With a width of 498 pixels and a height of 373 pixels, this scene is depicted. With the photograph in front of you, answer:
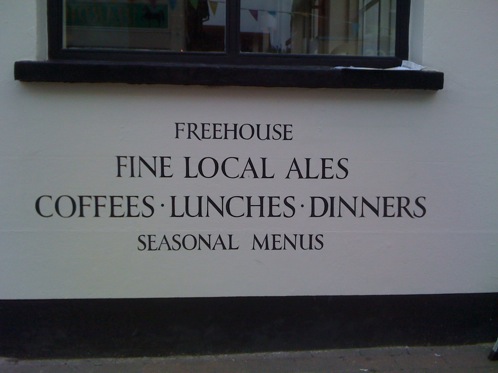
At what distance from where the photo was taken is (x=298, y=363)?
3.89 metres

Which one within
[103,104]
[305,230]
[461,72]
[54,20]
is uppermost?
[54,20]

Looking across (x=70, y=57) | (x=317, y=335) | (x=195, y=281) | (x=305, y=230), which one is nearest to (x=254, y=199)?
(x=305, y=230)

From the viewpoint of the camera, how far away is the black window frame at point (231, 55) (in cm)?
384

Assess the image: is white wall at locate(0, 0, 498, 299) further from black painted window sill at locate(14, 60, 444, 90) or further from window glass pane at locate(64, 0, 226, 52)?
window glass pane at locate(64, 0, 226, 52)

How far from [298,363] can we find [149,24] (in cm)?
254

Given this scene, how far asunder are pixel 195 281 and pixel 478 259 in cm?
Answer: 198

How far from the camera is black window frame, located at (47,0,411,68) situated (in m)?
3.84

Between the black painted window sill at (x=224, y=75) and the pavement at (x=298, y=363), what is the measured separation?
6.04 ft

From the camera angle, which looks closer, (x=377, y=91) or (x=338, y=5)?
(x=377, y=91)

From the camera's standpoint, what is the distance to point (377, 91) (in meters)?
3.88

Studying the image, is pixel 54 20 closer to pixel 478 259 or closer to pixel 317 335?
pixel 317 335

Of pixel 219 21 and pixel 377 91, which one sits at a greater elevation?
pixel 219 21

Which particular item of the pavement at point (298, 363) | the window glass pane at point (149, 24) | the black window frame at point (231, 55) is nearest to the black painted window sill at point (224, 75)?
the black window frame at point (231, 55)

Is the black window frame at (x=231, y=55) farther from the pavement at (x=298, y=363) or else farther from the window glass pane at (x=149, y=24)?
the pavement at (x=298, y=363)
